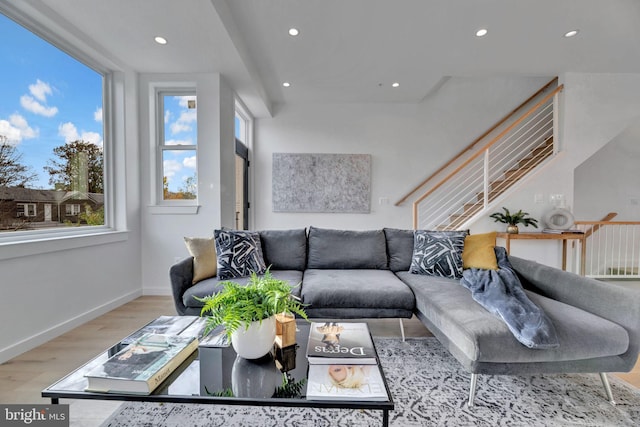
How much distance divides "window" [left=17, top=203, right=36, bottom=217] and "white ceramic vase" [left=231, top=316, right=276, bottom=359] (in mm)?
2231

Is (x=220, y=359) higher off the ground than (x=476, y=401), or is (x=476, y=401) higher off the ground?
(x=220, y=359)

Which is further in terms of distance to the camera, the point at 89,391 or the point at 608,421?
the point at 608,421

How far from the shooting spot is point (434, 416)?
Answer: 142 centimetres

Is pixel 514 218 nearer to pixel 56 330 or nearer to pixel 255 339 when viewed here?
pixel 255 339

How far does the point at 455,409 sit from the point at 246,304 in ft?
4.06

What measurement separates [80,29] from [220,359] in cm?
310

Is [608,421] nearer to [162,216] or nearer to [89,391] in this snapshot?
[89,391]

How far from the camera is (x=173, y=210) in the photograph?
3.33 m

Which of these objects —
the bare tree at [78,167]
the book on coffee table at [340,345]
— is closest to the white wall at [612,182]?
the book on coffee table at [340,345]

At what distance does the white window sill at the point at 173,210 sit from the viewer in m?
3.32

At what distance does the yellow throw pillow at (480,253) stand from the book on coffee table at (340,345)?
1.41m

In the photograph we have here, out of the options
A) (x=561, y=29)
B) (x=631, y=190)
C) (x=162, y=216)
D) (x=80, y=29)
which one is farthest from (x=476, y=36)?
(x=631, y=190)

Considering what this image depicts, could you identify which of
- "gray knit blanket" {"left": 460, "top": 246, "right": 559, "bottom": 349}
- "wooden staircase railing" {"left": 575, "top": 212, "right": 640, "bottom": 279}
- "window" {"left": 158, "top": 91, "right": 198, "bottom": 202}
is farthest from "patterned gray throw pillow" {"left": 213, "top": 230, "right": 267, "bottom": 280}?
"wooden staircase railing" {"left": 575, "top": 212, "right": 640, "bottom": 279}

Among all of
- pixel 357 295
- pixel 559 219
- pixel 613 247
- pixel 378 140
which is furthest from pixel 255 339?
pixel 613 247
